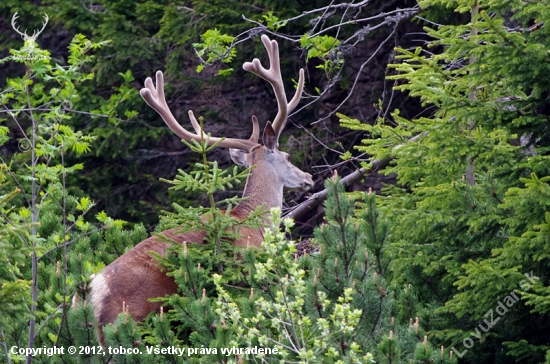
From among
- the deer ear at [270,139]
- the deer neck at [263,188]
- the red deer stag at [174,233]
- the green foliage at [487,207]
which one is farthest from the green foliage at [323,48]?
the green foliage at [487,207]

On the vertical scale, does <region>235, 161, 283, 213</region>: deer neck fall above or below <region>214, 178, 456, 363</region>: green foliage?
below

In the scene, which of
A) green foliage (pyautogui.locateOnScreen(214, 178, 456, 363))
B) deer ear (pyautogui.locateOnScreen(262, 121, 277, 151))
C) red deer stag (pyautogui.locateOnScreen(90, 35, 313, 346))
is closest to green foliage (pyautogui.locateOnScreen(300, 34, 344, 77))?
red deer stag (pyautogui.locateOnScreen(90, 35, 313, 346))

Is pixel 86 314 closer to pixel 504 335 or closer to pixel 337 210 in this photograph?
pixel 337 210

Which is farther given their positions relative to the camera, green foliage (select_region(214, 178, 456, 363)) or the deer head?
the deer head

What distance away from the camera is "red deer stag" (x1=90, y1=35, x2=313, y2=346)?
19.0 ft

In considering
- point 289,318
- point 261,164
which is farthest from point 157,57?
point 289,318

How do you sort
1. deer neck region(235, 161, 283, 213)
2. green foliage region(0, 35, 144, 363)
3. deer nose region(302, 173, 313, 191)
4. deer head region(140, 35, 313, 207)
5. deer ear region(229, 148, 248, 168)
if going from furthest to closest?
deer nose region(302, 173, 313, 191), deer ear region(229, 148, 248, 168), deer head region(140, 35, 313, 207), deer neck region(235, 161, 283, 213), green foliage region(0, 35, 144, 363)

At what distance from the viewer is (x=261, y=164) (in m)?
8.12

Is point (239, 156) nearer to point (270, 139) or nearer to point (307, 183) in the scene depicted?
point (270, 139)

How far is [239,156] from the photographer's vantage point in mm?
8344

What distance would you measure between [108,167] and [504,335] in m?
9.10

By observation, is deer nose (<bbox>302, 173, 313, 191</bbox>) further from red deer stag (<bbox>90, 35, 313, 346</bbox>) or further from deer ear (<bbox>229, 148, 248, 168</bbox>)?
deer ear (<bbox>229, 148, 248, 168</bbox>)

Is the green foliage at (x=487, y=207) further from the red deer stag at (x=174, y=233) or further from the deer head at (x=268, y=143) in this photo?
the deer head at (x=268, y=143)

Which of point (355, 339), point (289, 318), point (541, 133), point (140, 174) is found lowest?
point (140, 174)
